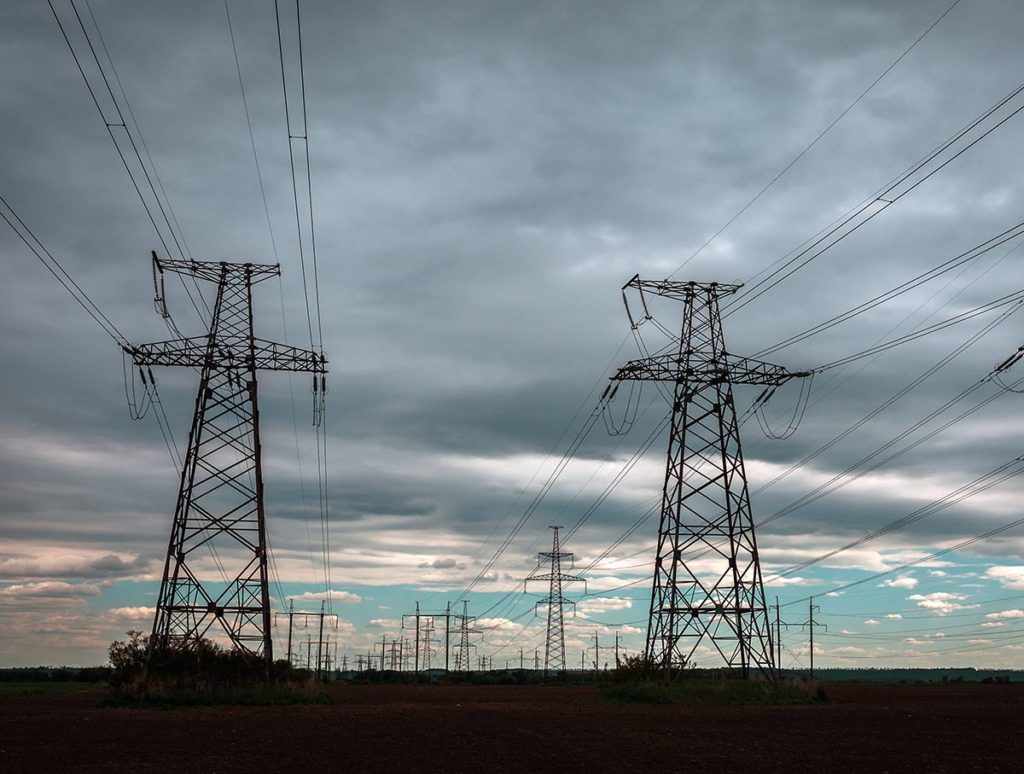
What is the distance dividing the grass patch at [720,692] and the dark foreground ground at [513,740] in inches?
72.9

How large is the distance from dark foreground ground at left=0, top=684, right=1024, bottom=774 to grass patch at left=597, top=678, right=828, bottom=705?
185 centimetres

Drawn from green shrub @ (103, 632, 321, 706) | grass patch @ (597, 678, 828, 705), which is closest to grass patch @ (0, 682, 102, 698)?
green shrub @ (103, 632, 321, 706)

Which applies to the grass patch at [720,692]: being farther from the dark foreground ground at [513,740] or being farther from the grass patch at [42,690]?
the grass patch at [42,690]

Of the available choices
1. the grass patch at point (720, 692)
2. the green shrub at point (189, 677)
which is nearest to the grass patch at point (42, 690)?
the green shrub at point (189, 677)

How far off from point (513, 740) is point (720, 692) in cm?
2150

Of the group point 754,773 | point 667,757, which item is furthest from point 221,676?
point 754,773

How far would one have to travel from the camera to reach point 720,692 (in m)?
49.1

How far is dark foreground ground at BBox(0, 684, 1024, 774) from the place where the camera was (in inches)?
930

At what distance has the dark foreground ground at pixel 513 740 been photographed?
23609 mm

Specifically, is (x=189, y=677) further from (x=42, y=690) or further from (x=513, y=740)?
(x=42, y=690)

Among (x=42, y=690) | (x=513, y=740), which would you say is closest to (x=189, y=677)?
(x=513, y=740)

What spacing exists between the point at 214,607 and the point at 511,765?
1036 inches

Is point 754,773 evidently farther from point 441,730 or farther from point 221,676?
point 221,676

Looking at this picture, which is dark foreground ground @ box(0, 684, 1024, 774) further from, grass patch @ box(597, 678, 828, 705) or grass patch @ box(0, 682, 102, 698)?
grass patch @ box(0, 682, 102, 698)
